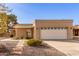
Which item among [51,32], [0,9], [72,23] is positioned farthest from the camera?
[72,23]

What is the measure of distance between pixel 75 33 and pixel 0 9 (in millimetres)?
12437

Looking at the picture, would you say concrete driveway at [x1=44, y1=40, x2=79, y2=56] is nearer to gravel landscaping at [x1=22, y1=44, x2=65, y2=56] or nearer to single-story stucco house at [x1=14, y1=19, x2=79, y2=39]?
gravel landscaping at [x1=22, y1=44, x2=65, y2=56]

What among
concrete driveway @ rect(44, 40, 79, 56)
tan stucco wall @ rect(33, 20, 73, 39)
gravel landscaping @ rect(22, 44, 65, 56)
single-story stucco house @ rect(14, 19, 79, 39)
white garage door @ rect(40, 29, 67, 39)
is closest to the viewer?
gravel landscaping @ rect(22, 44, 65, 56)

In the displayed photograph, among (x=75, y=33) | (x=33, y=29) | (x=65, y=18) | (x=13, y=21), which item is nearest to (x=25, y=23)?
(x=13, y=21)

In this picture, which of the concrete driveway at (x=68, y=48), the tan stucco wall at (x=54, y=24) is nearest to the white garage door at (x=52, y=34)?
the tan stucco wall at (x=54, y=24)

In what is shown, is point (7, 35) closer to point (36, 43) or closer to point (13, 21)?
point (13, 21)

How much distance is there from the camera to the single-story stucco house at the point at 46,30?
2002 centimetres

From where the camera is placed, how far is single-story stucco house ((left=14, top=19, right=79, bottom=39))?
20.0 m

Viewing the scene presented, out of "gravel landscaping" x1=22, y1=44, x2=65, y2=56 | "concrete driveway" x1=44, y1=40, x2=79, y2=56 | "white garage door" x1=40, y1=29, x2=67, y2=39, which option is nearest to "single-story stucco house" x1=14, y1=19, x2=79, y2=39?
"white garage door" x1=40, y1=29, x2=67, y2=39

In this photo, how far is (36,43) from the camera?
16.1 metres

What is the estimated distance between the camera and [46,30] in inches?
825

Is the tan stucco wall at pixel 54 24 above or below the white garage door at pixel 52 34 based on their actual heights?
above

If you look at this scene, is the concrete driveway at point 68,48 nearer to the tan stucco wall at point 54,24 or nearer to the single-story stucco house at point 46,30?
the single-story stucco house at point 46,30

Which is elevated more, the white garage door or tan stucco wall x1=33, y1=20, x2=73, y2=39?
tan stucco wall x1=33, y1=20, x2=73, y2=39
